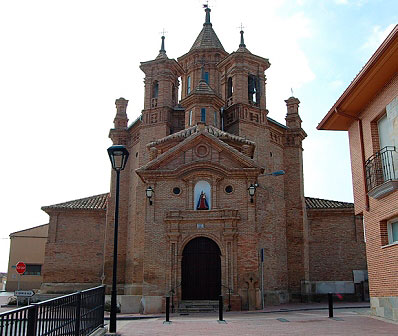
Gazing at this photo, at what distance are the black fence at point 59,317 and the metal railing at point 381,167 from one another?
28.7 ft

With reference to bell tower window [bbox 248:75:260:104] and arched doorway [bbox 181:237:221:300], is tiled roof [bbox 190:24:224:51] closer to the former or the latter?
bell tower window [bbox 248:75:260:104]

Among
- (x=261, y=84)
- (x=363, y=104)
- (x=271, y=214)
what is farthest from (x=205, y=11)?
(x=363, y=104)

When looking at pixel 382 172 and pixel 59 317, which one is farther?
pixel 382 172

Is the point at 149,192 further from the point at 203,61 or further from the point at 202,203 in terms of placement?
the point at 203,61

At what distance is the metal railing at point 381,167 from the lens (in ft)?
43.2

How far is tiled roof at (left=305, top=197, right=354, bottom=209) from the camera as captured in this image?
3275 cm

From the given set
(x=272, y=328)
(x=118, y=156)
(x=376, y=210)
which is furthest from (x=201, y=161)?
(x=272, y=328)

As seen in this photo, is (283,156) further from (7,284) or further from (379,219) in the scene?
(7,284)

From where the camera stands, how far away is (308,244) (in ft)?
106

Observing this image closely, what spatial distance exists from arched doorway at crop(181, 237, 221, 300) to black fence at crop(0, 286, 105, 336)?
362 inches

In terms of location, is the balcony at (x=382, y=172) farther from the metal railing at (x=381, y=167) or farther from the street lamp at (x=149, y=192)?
the street lamp at (x=149, y=192)

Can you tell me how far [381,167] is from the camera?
13.9 m

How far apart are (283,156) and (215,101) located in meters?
6.87

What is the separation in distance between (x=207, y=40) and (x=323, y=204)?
51.9ft
